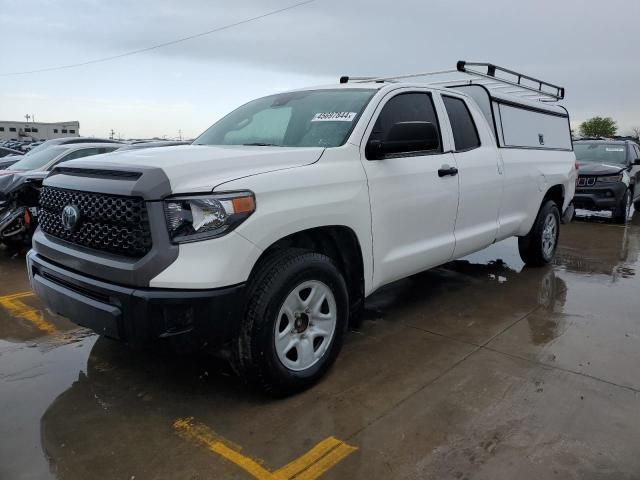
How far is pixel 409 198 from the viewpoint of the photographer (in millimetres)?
3809

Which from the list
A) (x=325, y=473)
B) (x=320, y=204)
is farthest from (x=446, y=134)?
(x=325, y=473)

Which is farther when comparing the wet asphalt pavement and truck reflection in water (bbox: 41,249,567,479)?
truck reflection in water (bbox: 41,249,567,479)

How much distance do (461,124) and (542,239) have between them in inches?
88.7

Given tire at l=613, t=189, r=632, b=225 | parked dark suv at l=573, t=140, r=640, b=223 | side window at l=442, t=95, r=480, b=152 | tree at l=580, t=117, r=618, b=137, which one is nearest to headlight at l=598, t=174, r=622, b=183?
parked dark suv at l=573, t=140, r=640, b=223

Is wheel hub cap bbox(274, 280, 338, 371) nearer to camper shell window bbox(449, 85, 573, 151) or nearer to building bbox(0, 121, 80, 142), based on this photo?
camper shell window bbox(449, 85, 573, 151)

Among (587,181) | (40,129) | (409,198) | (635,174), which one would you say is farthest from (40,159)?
(40,129)

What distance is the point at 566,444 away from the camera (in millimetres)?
2666

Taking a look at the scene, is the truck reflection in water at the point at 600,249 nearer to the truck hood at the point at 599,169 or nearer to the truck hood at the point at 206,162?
the truck hood at the point at 599,169

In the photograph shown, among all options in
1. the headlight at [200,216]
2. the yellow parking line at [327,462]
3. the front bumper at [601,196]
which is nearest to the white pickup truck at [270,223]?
the headlight at [200,216]

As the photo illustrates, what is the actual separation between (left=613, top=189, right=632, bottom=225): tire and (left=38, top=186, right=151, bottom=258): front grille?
9.86 metres

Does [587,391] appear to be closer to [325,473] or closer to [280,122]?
[325,473]

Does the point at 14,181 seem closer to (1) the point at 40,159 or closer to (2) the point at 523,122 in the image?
(1) the point at 40,159

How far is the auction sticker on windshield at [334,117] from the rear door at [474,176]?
1205mm

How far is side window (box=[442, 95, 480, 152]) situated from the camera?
453 centimetres
